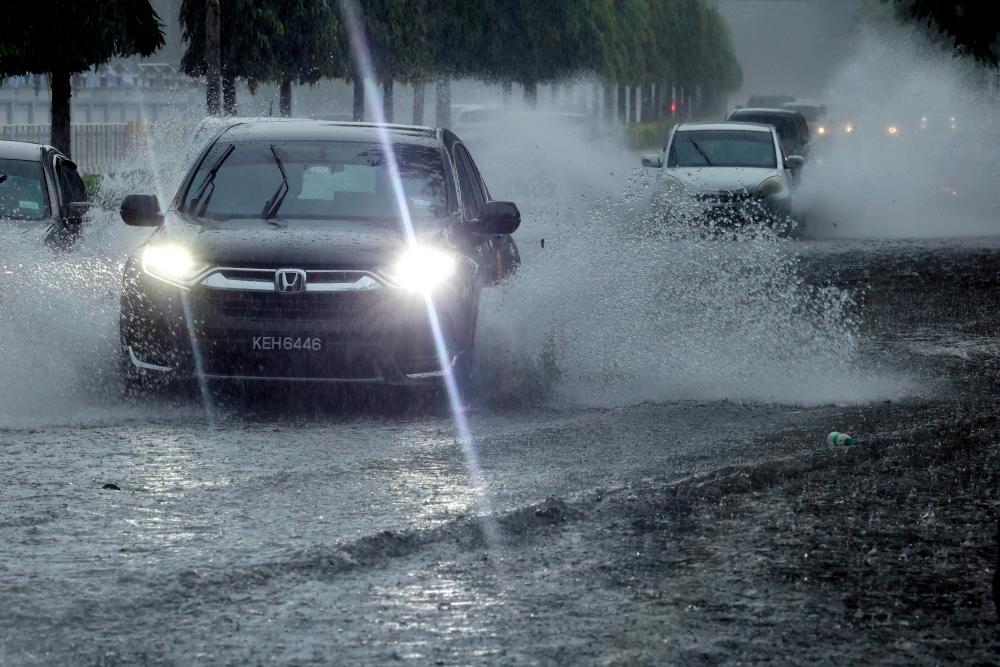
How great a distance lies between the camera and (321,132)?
11719 mm

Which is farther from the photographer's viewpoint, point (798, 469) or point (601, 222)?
point (601, 222)

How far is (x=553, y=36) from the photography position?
49188 millimetres

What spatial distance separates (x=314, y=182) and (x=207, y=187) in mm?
641

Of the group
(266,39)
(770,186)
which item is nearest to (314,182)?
(770,186)

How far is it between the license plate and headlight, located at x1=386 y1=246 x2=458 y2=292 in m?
0.54

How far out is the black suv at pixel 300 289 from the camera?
10055 mm

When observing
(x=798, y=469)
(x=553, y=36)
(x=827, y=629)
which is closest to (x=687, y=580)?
(x=827, y=629)

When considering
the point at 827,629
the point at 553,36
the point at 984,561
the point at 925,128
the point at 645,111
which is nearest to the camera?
the point at 827,629

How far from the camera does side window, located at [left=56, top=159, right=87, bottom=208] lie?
594 inches

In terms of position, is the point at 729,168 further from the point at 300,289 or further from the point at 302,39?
the point at 300,289

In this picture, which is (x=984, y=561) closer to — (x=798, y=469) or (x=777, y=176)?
(x=798, y=469)

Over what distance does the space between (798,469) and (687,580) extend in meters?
2.22

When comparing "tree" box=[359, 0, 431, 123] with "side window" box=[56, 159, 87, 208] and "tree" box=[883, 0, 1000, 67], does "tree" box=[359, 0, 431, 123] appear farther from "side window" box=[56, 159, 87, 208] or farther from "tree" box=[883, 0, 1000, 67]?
"side window" box=[56, 159, 87, 208]

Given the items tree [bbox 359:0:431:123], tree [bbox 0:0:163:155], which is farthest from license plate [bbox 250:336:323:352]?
tree [bbox 359:0:431:123]
